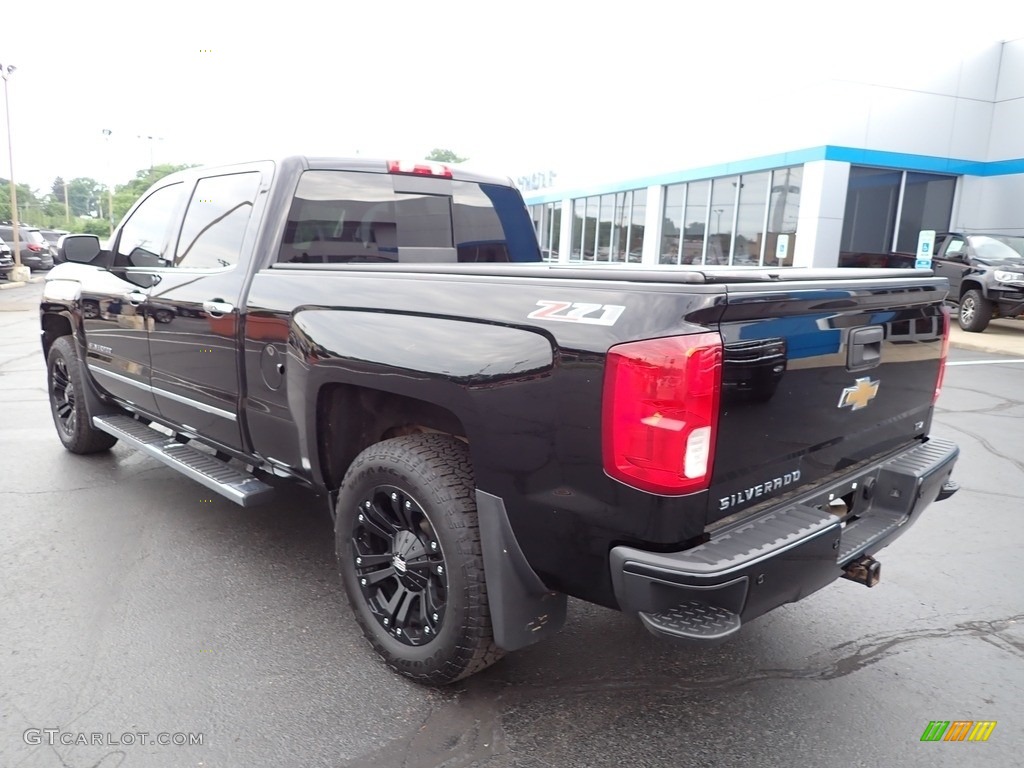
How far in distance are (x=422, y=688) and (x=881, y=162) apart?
1784 cm

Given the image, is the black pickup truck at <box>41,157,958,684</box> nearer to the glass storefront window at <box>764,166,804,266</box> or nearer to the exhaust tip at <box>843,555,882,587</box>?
the exhaust tip at <box>843,555,882,587</box>

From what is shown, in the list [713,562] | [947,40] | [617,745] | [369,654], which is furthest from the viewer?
[947,40]

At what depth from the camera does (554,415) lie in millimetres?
2205

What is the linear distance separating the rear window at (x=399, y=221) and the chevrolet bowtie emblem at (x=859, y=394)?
2.29 metres

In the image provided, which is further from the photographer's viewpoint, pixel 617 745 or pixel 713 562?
pixel 617 745

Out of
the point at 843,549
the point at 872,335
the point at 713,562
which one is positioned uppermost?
the point at 872,335

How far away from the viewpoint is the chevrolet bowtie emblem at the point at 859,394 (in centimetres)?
258

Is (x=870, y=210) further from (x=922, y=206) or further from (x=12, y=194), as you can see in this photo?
(x=12, y=194)

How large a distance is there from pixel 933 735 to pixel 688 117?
2064 centimetres

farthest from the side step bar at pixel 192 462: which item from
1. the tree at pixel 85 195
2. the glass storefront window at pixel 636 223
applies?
the tree at pixel 85 195

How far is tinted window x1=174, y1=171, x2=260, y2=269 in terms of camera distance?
368 centimetres

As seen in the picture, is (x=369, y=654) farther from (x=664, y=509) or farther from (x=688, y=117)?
(x=688, y=117)

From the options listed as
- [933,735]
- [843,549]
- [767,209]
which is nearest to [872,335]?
[843,549]

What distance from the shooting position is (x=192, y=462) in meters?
3.91
